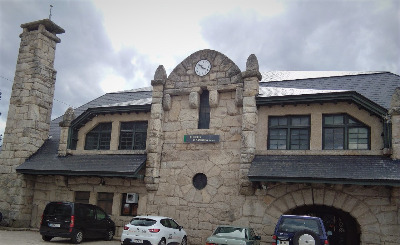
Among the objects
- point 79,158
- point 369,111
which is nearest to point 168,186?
point 79,158

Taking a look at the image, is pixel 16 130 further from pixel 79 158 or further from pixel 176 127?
pixel 176 127

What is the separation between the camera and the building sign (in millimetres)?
16234

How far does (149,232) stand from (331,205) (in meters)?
6.60

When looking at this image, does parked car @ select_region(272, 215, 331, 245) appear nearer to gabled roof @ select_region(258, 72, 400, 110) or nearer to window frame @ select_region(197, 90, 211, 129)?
gabled roof @ select_region(258, 72, 400, 110)

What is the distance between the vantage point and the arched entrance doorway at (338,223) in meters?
15.1

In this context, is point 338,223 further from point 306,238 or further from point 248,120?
point 306,238

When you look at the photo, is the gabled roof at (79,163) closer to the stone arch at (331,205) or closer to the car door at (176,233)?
the car door at (176,233)

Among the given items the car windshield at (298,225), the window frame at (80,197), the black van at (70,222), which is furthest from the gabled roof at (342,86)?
the window frame at (80,197)

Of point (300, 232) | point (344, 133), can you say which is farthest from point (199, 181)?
point (300, 232)

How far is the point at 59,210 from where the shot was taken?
47.4ft

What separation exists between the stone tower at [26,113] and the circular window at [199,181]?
9.18 metres

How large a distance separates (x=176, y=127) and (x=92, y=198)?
5359 millimetres

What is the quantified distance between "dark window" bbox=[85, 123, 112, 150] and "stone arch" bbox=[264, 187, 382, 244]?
8908 millimetres

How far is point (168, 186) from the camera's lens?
54.9 ft
